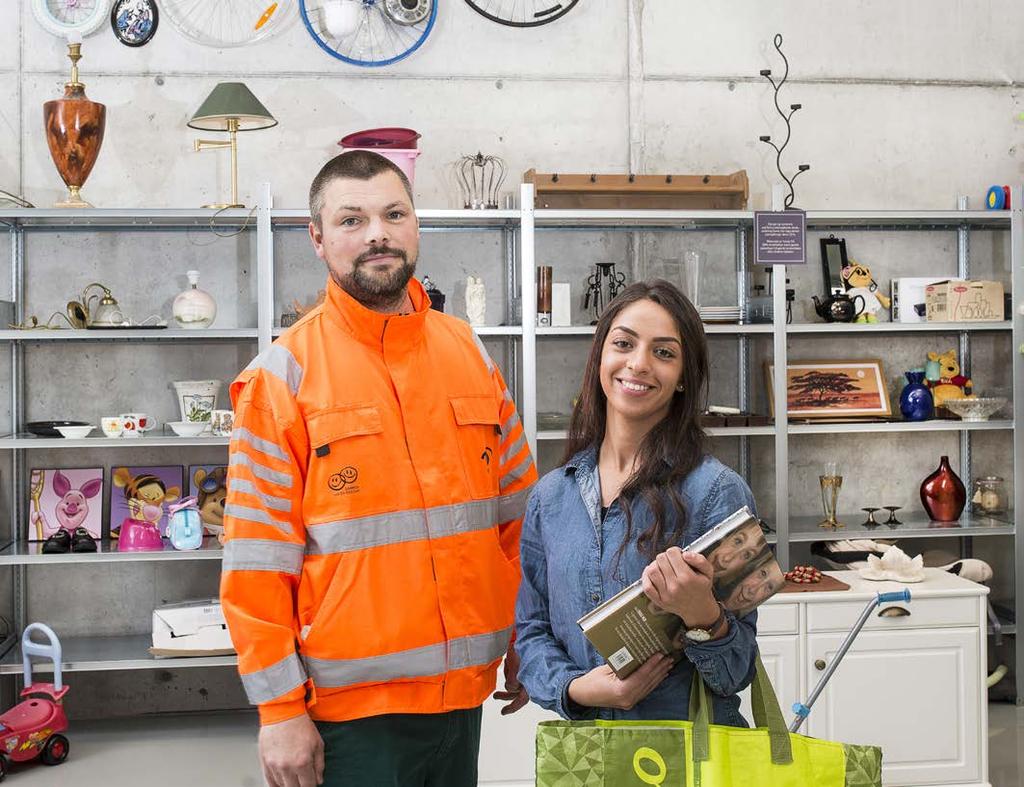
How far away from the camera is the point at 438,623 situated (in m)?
2.21

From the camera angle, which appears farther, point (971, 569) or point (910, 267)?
point (910, 267)

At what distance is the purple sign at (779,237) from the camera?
471 cm

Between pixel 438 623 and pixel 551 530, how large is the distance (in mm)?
427

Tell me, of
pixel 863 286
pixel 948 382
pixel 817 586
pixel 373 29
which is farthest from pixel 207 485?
pixel 948 382

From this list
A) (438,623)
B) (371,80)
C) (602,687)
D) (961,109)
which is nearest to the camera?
(602,687)

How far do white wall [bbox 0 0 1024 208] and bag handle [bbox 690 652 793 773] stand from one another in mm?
3588

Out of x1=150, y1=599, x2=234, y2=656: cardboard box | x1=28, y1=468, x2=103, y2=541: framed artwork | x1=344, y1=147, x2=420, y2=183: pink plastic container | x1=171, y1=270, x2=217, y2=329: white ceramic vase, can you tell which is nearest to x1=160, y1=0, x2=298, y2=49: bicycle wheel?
x1=344, y1=147, x2=420, y2=183: pink plastic container

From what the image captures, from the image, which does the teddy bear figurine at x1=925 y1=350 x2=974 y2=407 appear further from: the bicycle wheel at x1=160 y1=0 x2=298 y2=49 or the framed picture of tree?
the bicycle wheel at x1=160 y1=0 x2=298 y2=49

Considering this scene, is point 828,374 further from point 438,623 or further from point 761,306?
point 438,623

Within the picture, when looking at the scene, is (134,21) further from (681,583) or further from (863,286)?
(681,583)

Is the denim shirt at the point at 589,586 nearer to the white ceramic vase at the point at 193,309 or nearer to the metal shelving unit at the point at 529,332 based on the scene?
the metal shelving unit at the point at 529,332

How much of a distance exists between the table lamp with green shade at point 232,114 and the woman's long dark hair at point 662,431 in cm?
295

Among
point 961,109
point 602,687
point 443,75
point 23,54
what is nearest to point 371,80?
point 443,75

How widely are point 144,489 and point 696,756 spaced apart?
3.74 meters
